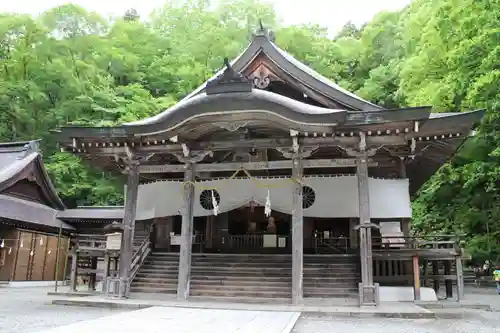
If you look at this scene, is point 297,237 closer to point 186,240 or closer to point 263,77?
point 186,240

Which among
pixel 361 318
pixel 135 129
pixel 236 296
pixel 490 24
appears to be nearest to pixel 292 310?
pixel 361 318

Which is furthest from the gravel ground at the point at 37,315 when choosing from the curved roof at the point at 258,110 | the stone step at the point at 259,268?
the curved roof at the point at 258,110

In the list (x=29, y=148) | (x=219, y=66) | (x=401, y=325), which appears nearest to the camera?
(x=401, y=325)

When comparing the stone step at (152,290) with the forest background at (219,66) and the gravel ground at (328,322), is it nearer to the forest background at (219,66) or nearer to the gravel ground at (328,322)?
the gravel ground at (328,322)

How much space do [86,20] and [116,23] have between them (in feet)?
8.14

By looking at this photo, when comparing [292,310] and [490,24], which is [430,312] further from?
[490,24]

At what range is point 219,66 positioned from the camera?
1009 inches

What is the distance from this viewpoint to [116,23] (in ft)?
92.7

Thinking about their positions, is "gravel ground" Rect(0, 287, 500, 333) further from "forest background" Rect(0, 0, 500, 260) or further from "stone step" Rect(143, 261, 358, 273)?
"forest background" Rect(0, 0, 500, 260)

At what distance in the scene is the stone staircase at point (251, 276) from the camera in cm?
1048

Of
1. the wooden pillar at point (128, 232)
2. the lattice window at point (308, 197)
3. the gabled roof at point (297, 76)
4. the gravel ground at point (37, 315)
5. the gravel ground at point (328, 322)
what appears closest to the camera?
the gravel ground at point (37, 315)

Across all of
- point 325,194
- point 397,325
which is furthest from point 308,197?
point 397,325

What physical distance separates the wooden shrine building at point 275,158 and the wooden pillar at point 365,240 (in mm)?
24

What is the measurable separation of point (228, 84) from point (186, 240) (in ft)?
13.3
